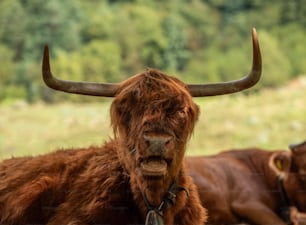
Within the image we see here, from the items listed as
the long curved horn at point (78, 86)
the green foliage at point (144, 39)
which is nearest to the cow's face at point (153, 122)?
the long curved horn at point (78, 86)

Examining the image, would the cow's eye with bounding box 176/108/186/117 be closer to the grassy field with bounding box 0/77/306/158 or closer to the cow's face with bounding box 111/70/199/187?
the cow's face with bounding box 111/70/199/187

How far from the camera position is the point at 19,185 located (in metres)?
5.85

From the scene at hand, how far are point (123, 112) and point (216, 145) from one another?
50.9 ft

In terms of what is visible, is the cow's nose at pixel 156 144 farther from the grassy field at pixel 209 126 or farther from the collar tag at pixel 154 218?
the grassy field at pixel 209 126

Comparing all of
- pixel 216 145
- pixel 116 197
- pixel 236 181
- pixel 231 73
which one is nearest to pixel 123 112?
pixel 116 197

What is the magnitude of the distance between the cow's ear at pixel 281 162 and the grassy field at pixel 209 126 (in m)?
9.19

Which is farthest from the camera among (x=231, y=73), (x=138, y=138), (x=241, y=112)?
(x=231, y=73)

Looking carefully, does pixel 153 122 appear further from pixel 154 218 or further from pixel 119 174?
pixel 119 174

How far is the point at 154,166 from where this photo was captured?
4.41m

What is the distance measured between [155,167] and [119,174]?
95 centimetres

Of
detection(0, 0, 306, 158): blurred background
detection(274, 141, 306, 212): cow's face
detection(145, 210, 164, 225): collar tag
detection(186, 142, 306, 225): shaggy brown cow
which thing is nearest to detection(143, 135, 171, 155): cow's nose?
detection(145, 210, 164, 225): collar tag

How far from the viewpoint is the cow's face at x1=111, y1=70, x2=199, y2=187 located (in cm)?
442

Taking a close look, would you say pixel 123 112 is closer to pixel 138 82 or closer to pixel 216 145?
pixel 138 82

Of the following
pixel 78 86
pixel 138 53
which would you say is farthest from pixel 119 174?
pixel 138 53
